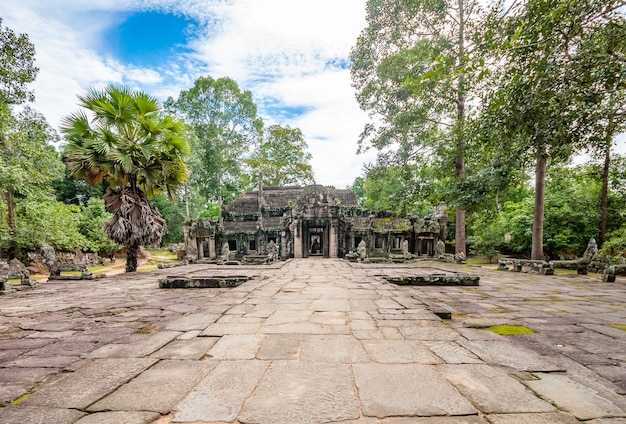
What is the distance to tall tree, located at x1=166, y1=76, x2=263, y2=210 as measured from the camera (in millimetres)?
26828

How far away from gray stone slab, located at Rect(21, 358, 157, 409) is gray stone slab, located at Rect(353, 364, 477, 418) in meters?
1.87

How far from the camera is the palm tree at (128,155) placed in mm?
10016

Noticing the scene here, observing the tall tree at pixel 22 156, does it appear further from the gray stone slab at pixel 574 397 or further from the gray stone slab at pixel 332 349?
the gray stone slab at pixel 574 397

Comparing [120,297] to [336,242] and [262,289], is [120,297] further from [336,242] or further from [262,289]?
[336,242]

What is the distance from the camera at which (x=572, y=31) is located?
3.98m

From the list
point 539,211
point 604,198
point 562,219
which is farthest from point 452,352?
point 604,198

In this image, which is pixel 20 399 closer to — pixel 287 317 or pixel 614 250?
pixel 287 317

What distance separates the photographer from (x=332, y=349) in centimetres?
272

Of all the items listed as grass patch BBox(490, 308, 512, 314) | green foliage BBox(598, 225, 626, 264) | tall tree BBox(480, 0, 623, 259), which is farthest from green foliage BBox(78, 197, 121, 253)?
green foliage BBox(598, 225, 626, 264)

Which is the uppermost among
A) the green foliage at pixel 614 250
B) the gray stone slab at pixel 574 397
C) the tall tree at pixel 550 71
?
the tall tree at pixel 550 71

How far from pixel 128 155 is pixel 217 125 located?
A: 19.3 metres

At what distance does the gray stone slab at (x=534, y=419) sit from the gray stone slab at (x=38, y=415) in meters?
2.59

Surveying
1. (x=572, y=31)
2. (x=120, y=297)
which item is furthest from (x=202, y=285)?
(x=572, y=31)

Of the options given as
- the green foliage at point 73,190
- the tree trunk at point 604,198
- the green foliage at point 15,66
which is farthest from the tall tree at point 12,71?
the tree trunk at point 604,198
